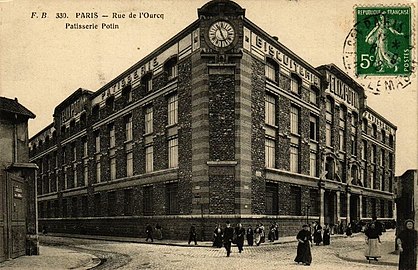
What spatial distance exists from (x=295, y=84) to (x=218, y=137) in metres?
7.91

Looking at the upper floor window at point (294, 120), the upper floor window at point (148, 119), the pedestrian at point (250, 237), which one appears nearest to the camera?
the pedestrian at point (250, 237)

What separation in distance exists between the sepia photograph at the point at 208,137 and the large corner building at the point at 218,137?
11 cm

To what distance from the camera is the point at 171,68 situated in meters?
27.0

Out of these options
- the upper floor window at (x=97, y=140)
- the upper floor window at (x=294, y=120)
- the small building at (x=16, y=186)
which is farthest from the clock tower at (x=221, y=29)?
the upper floor window at (x=97, y=140)

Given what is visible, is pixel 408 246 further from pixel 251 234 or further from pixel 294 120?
pixel 294 120

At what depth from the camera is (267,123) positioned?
27.5 meters

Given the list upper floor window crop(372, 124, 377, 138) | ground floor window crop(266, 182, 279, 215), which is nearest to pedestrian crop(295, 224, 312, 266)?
ground floor window crop(266, 182, 279, 215)

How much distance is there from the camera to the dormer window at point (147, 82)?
2852 cm

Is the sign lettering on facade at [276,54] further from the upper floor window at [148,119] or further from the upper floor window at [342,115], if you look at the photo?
the upper floor window at [148,119]

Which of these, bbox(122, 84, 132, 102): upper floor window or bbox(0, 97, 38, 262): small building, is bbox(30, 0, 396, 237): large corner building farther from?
bbox(0, 97, 38, 262): small building

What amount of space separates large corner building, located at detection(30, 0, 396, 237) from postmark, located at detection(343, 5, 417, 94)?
4.49 meters

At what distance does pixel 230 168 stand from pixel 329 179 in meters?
12.5

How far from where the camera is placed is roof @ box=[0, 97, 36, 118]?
16.9 metres

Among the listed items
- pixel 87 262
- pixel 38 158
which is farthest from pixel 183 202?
pixel 38 158
